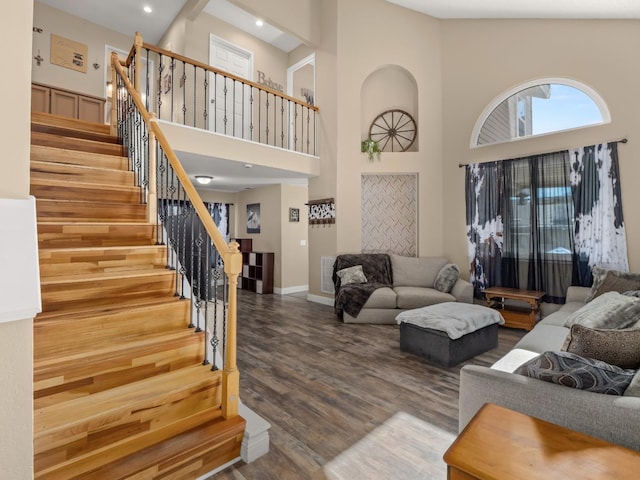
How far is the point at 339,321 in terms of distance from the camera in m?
4.61

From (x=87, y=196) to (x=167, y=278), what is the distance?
1.21 m

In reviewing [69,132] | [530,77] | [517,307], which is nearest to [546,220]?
[517,307]

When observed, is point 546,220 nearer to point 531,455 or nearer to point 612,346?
point 612,346

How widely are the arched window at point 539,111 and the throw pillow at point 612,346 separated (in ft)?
12.4

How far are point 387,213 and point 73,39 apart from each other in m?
6.45

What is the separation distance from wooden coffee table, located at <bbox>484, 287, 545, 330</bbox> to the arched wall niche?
3339 millimetres

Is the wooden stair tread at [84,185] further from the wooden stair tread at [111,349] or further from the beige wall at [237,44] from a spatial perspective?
the beige wall at [237,44]

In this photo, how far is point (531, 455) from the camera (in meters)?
0.98

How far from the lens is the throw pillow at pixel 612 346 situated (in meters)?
1.51

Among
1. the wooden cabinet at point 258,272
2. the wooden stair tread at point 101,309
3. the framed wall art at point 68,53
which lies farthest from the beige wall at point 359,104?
the framed wall art at point 68,53

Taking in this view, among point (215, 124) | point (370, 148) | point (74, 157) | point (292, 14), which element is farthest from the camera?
point (370, 148)

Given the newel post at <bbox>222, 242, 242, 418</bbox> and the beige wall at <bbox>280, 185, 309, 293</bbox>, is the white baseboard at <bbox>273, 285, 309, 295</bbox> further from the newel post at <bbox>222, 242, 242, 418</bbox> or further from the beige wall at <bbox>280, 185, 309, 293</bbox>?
the newel post at <bbox>222, 242, 242, 418</bbox>

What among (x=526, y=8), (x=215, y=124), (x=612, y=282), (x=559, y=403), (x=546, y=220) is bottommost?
(x=559, y=403)

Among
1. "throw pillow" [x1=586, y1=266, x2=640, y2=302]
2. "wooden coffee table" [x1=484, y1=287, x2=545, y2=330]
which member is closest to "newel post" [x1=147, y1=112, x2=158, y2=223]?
"wooden coffee table" [x1=484, y1=287, x2=545, y2=330]
